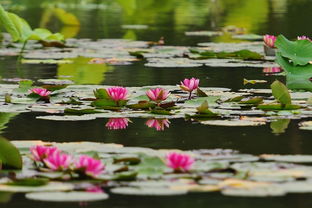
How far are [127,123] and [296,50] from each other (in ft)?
4.86

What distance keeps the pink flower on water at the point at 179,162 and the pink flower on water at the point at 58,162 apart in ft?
0.93

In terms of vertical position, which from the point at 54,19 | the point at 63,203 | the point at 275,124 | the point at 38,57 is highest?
the point at 54,19

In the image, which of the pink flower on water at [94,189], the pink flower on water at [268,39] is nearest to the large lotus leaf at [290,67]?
the pink flower on water at [268,39]

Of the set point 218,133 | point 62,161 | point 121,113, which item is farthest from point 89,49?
point 62,161

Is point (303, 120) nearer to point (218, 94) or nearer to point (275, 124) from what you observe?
point (275, 124)

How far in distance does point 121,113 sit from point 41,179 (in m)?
1.33

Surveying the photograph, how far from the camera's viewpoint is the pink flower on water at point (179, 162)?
2.69 m

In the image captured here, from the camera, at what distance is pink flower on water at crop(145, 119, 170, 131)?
3682mm

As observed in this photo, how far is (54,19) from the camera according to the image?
11.4 meters

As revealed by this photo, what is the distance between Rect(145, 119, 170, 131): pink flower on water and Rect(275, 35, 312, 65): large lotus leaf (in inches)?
51.9

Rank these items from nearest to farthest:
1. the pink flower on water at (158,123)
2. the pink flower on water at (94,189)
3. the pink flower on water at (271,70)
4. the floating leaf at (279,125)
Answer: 1. the pink flower on water at (94,189)
2. the floating leaf at (279,125)
3. the pink flower on water at (158,123)
4. the pink flower on water at (271,70)

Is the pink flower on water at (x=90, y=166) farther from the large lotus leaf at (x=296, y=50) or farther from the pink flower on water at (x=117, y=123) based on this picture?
the large lotus leaf at (x=296, y=50)

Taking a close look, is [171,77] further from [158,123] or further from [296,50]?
[158,123]

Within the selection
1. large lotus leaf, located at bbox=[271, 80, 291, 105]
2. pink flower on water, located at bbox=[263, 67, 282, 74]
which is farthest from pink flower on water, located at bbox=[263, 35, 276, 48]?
large lotus leaf, located at bbox=[271, 80, 291, 105]
